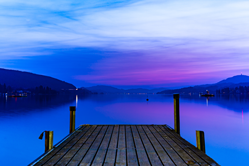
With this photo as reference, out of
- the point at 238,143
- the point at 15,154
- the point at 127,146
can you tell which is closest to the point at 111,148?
the point at 127,146

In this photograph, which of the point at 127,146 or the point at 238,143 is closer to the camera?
the point at 127,146

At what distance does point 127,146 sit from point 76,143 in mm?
2111

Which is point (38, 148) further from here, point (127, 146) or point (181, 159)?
point (181, 159)

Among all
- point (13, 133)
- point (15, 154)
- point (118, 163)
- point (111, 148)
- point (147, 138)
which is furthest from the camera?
point (13, 133)

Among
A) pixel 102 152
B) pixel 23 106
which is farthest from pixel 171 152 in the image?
pixel 23 106

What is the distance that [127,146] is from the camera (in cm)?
761

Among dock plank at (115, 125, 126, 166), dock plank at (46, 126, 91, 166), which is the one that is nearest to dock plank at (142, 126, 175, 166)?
dock plank at (115, 125, 126, 166)

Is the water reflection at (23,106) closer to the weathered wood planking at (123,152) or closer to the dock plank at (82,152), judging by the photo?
the dock plank at (82,152)

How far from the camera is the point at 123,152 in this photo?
6.83m

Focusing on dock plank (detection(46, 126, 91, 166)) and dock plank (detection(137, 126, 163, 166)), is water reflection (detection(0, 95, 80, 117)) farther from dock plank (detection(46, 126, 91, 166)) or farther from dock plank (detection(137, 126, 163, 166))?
dock plank (detection(137, 126, 163, 166))

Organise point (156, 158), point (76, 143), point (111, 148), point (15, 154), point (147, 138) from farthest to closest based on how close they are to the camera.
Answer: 1. point (15, 154)
2. point (147, 138)
3. point (76, 143)
4. point (111, 148)
5. point (156, 158)

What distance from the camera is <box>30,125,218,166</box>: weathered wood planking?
5.84 m

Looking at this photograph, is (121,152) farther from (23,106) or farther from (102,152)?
(23,106)

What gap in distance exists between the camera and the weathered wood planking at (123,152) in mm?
5836
